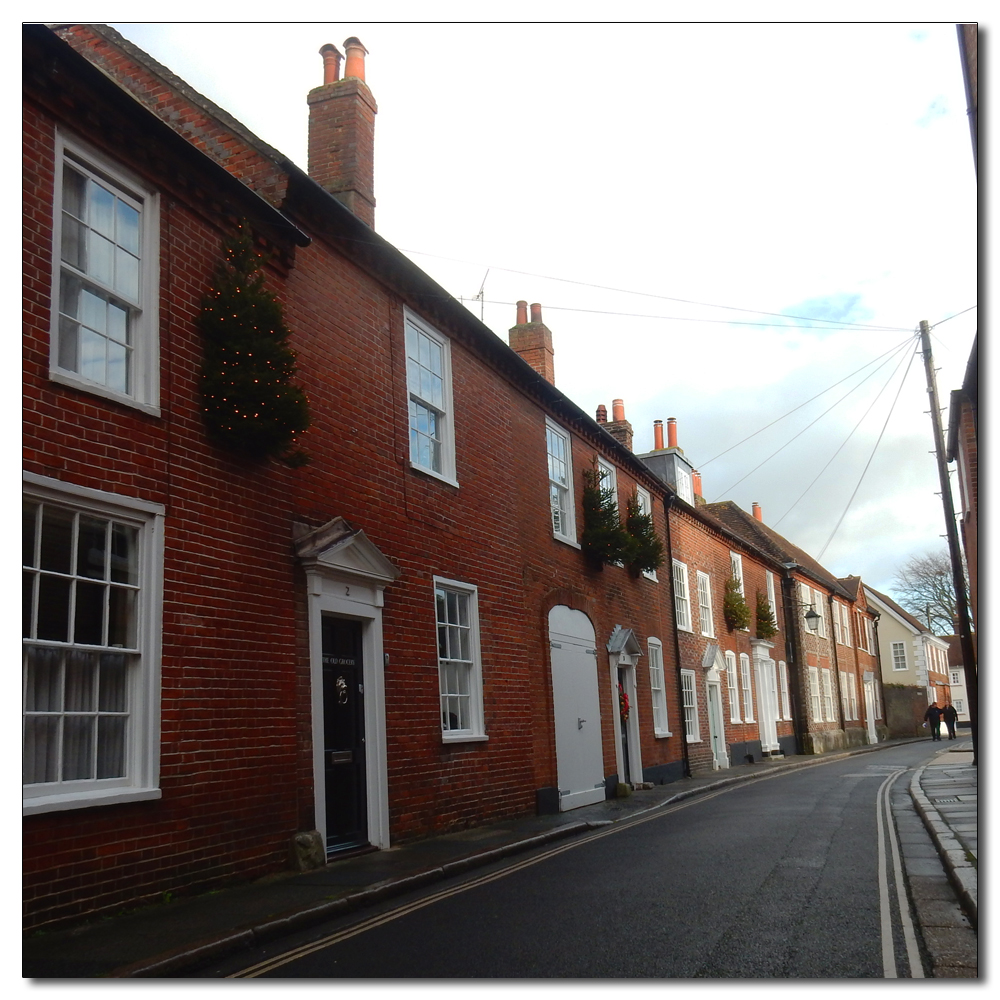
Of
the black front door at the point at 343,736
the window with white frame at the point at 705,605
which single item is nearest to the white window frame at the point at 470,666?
the black front door at the point at 343,736

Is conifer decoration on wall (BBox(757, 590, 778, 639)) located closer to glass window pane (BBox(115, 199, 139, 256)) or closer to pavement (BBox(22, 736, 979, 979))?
pavement (BBox(22, 736, 979, 979))

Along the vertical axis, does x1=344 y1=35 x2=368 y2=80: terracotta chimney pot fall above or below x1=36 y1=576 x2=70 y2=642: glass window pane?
above

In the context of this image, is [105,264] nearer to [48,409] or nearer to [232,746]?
[48,409]

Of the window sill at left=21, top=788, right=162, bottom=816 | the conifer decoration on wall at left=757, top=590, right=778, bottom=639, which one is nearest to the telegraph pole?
the window sill at left=21, top=788, right=162, bottom=816

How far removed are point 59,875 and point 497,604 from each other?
841 cm

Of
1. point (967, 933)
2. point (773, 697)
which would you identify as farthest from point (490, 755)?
point (773, 697)

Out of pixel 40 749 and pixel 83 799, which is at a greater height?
pixel 40 749

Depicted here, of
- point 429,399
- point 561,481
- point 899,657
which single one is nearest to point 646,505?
point 561,481

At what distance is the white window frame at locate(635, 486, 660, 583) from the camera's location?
22.7 metres

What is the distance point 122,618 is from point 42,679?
2.90ft

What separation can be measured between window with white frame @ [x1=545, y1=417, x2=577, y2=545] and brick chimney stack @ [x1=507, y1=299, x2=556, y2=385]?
2541mm

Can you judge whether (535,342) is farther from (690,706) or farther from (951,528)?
(690,706)

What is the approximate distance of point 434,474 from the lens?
504 inches

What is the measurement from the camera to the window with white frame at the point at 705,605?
27.6 m
